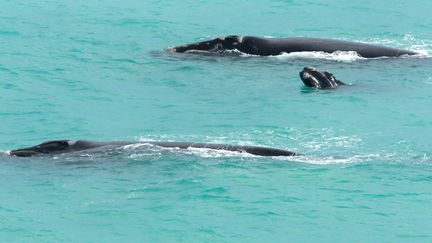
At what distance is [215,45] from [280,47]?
2.00 m

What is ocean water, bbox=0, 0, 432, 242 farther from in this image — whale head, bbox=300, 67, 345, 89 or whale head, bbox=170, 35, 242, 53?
whale head, bbox=170, 35, 242, 53

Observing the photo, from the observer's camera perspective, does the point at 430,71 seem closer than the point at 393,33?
Yes

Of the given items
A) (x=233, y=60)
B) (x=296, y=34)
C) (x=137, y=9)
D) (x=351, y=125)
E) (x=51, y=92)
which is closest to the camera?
(x=351, y=125)

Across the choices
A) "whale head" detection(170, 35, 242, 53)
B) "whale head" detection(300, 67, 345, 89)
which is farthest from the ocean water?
"whale head" detection(170, 35, 242, 53)

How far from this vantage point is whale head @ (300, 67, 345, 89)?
30.9m

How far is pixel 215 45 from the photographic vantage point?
116 ft

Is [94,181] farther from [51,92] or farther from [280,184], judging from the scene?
[51,92]

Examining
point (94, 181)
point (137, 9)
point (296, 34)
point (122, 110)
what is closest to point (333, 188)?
point (94, 181)

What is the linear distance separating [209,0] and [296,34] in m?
7.85

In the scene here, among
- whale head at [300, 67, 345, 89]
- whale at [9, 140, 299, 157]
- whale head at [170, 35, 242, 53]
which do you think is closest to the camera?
whale at [9, 140, 299, 157]

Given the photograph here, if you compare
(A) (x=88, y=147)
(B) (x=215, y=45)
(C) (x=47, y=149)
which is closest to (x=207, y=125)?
(A) (x=88, y=147)

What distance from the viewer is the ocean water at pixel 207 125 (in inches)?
798

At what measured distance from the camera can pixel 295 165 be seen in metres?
22.8

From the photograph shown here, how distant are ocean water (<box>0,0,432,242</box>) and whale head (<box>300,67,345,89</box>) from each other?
0.30m
